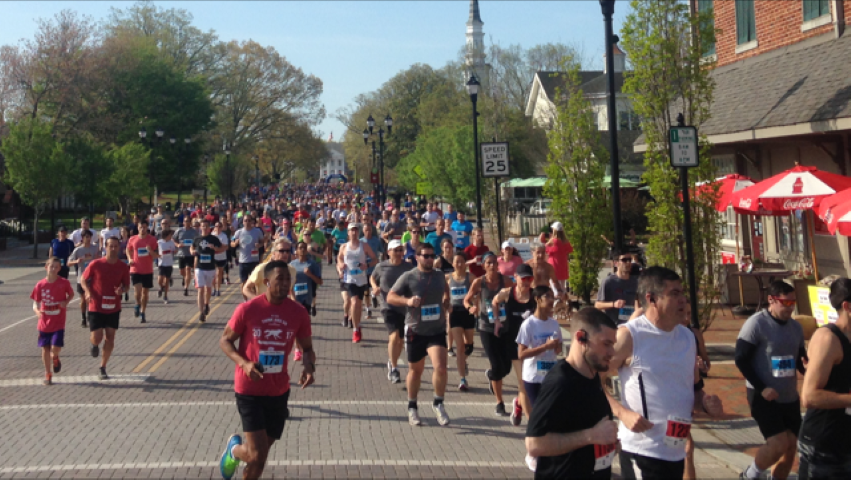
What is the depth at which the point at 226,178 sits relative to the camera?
66.9 m

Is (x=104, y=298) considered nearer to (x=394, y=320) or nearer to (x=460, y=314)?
(x=394, y=320)

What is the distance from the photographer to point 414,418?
30.5 ft

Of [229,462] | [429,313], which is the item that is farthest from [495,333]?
[229,462]

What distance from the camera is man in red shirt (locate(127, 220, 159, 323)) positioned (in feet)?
58.1

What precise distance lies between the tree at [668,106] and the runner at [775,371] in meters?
5.50

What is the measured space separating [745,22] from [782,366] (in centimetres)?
1300

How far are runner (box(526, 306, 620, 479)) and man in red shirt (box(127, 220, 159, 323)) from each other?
14.6 meters

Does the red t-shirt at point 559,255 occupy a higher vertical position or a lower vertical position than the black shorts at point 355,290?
higher

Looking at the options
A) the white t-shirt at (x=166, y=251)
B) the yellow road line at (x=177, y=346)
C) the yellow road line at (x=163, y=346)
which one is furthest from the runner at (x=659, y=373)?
the white t-shirt at (x=166, y=251)

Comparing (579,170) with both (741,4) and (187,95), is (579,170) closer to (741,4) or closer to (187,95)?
(741,4)

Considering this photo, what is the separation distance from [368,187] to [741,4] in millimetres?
67246

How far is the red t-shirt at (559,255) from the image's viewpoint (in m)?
16.0

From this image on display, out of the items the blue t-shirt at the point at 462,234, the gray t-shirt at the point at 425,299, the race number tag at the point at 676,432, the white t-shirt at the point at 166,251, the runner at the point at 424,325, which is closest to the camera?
the race number tag at the point at 676,432

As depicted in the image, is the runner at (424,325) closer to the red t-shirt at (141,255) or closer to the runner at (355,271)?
the runner at (355,271)
